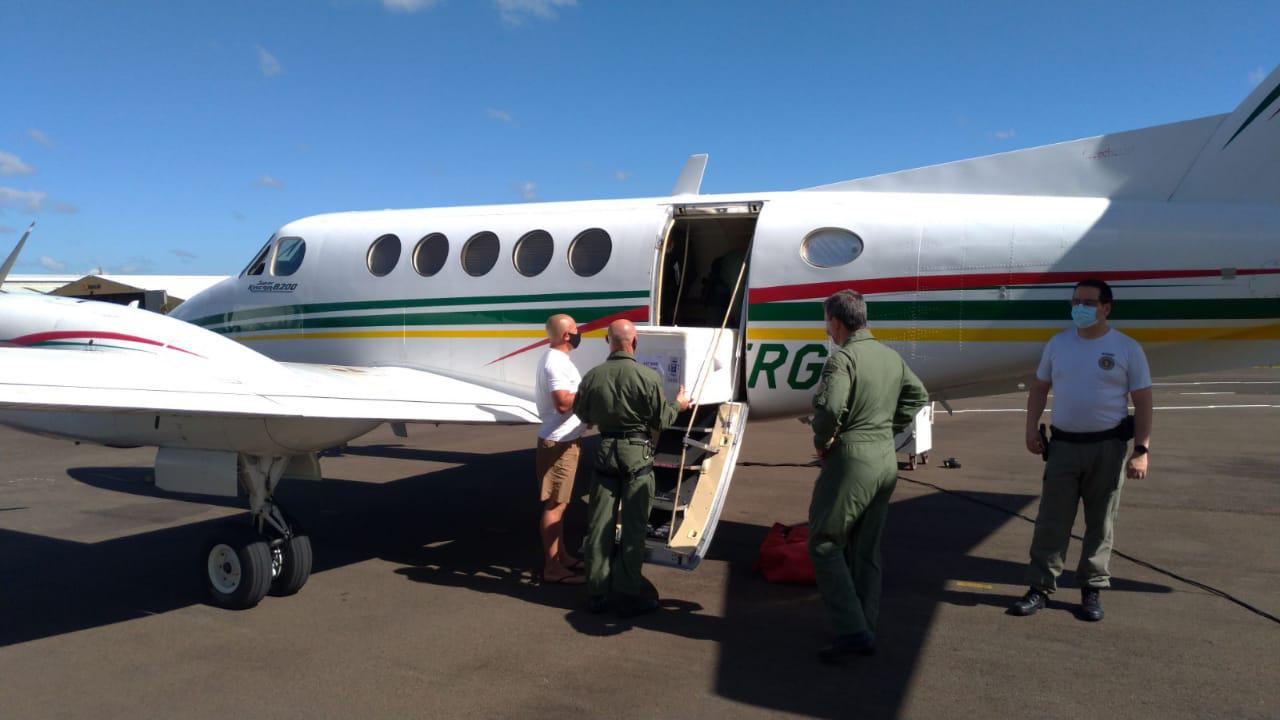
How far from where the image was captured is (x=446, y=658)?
16.2ft

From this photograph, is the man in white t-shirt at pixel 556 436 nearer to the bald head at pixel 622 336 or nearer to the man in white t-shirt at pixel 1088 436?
the bald head at pixel 622 336

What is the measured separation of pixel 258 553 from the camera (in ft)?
19.6

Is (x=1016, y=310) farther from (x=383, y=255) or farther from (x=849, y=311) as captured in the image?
(x=383, y=255)

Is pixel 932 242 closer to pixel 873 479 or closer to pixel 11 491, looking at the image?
pixel 873 479

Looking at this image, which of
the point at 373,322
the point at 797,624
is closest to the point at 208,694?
the point at 797,624

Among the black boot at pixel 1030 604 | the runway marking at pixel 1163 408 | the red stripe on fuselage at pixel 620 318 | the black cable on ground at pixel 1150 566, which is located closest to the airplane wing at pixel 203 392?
the red stripe on fuselage at pixel 620 318

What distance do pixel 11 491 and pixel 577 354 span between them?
7.52 meters

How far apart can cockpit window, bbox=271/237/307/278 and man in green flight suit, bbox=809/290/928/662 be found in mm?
7137

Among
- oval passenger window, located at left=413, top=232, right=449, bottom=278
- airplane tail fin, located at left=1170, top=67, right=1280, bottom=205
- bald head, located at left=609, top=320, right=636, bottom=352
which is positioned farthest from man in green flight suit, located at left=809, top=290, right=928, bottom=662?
oval passenger window, located at left=413, top=232, right=449, bottom=278

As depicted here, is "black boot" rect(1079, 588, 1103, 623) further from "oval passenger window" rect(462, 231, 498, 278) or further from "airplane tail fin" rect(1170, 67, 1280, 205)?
"oval passenger window" rect(462, 231, 498, 278)

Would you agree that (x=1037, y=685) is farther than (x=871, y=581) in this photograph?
No

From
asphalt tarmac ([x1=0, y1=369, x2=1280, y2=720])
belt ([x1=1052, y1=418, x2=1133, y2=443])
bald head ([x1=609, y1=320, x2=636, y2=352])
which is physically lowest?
asphalt tarmac ([x1=0, y1=369, x2=1280, y2=720])

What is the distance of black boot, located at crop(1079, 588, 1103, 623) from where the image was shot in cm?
541

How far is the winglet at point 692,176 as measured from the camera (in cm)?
859
